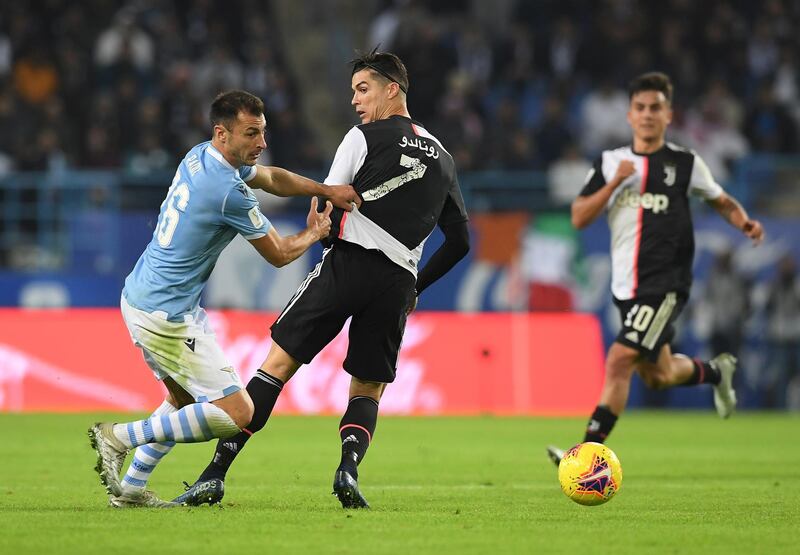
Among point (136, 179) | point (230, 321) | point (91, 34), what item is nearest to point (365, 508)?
point (230, 321)

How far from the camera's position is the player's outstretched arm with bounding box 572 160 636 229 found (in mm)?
10000

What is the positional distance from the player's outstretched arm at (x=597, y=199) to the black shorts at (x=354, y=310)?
2569mm

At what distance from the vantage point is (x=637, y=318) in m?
10.2

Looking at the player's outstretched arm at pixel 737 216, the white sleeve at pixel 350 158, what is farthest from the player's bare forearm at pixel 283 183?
the player's outstretched arm at pixel 737 216

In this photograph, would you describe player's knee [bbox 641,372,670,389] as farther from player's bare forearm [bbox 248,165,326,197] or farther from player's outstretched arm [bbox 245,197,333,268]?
player's outstretched arm [bbox 245,197,333,268]

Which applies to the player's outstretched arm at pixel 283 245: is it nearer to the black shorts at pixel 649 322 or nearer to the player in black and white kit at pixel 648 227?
the player in black and white kit at pixel 648 227

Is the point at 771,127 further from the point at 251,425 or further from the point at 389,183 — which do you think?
the point at 251,425

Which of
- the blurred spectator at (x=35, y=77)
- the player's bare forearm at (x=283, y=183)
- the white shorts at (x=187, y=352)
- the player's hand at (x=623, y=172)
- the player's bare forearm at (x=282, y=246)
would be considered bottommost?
the blurred spectator at (x=35, y=77)

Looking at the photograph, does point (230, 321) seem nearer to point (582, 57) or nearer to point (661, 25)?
point (582, 57)

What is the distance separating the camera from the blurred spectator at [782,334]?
63.3ft

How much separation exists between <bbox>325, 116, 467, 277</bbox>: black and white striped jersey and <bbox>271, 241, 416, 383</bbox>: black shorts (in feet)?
0.31

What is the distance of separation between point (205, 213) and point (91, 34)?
14900 millimetres

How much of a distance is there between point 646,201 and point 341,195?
3417 millimetres

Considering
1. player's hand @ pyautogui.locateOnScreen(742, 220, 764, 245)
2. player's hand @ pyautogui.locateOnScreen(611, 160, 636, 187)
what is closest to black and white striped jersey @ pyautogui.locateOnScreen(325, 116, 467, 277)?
player's hand @ pyautogui.locateOnScreen(611, 160, 636, 187)
